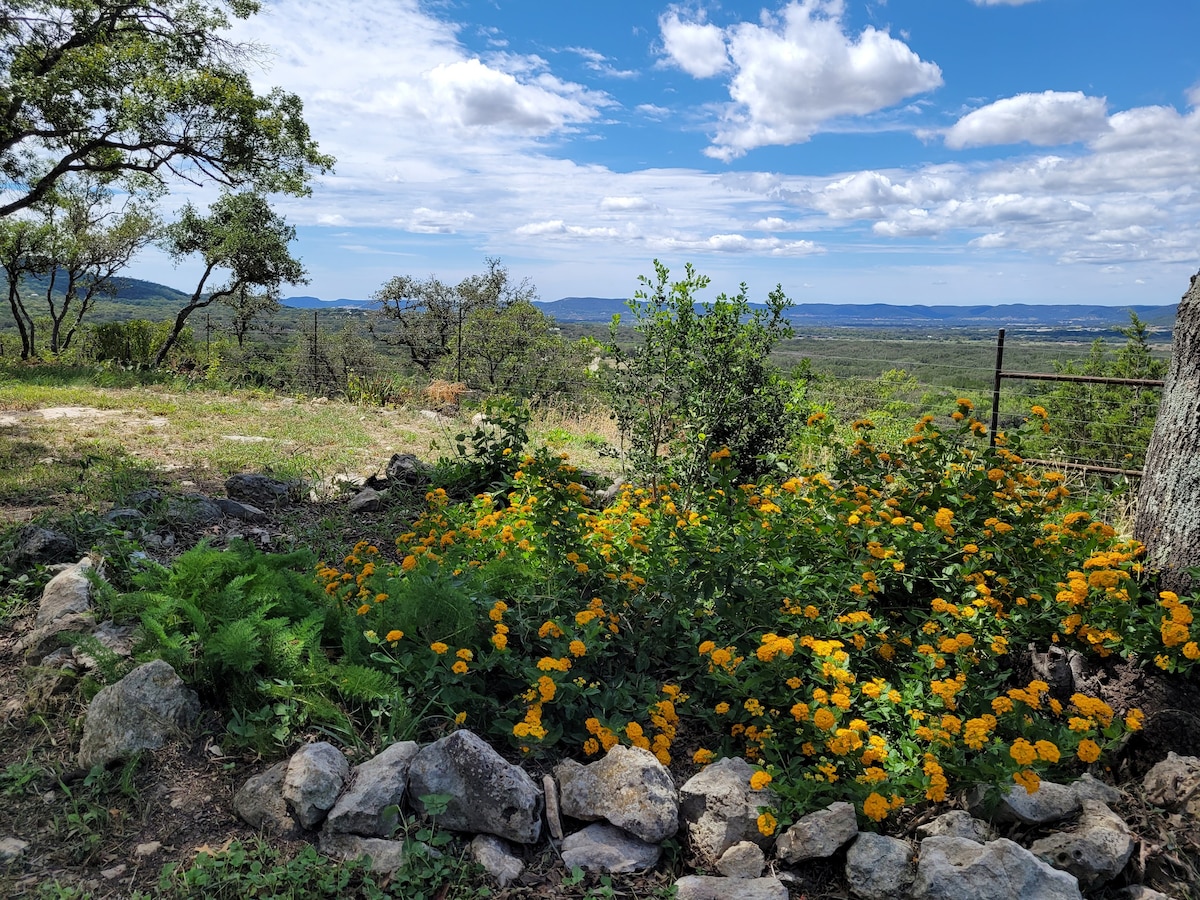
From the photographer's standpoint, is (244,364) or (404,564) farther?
(244,364)

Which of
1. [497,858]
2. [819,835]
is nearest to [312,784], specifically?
[497,858]

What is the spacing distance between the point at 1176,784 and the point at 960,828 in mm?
837

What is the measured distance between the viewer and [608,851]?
214 cm

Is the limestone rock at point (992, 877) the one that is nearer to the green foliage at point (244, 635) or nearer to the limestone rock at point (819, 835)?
the limestone rock at point (819, 835)

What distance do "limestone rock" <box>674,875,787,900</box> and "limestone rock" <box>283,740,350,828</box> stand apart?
1016mm

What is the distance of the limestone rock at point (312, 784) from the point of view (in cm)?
212

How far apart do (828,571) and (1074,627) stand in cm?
85

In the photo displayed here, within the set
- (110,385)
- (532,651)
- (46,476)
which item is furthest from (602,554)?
(110,385)

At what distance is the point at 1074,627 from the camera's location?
2.63 metres

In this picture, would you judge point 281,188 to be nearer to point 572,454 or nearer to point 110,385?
point 110,385

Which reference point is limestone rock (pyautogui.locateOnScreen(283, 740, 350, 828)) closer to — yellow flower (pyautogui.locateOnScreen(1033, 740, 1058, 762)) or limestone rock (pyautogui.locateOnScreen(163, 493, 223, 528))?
yellow flower (pyautogui.locateOnScreen(1033, 740, 1058, 762))

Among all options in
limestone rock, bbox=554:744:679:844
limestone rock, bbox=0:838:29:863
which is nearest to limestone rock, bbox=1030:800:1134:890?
limestone rock, bbox=554:744:679:844

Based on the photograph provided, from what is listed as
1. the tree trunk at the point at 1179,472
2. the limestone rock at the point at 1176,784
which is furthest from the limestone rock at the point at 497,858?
the tree trunk at the point at 1179,472

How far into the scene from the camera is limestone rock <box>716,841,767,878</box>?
6.83 ft
